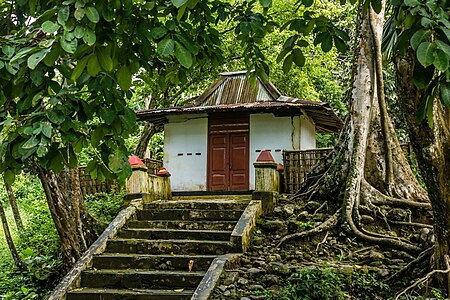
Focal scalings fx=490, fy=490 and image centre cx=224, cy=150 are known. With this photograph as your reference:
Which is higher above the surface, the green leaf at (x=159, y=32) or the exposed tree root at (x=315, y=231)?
the green leaf at (x=159, y=32)

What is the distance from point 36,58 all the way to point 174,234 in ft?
20.0

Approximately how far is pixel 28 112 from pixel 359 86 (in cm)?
659

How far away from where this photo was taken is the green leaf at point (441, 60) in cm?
225

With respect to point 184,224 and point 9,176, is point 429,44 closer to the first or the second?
point 9,176

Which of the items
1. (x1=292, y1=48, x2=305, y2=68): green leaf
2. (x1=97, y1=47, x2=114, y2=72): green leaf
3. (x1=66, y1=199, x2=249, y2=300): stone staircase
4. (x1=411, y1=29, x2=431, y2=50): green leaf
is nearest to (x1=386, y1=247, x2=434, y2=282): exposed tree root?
(x1=66, y1=199, x2=249, y2=300): stone staircase

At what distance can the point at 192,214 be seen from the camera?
366 inches

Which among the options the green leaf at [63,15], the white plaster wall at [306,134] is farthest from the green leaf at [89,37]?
the white plaster wall at [306,134]

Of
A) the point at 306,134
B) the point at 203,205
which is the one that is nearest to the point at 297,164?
the point at 306,134

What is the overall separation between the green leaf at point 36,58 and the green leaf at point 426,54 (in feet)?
6.56

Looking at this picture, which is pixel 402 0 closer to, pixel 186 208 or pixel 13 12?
pixel 13 12

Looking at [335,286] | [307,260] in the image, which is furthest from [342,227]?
→ [335,286]

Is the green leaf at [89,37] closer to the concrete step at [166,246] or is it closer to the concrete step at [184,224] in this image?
the concrete step at [166,246]

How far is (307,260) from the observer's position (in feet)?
24.2

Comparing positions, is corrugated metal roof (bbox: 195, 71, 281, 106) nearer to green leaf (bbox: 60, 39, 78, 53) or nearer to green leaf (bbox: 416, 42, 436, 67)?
green leaf (bbox: 60, 39, 78, 53)
